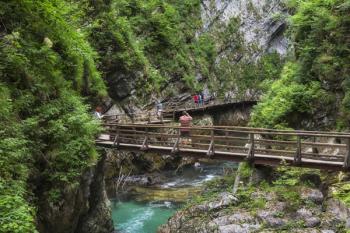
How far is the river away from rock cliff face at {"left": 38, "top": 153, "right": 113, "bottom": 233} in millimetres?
1618

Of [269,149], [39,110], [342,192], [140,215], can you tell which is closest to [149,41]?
[140,215]

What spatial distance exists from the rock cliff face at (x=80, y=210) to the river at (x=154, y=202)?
5.31ft

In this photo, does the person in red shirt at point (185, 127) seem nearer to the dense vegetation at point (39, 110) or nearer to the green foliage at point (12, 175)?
the dense vegetation at point (39, 110)

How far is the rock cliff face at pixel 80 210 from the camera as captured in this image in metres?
11.8

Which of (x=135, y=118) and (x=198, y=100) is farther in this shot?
(x=198, y=100)

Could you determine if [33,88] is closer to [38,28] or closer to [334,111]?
[38,28]

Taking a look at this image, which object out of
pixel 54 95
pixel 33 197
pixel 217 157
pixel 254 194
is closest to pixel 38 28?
pixel 54 95

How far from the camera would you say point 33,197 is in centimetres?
1062

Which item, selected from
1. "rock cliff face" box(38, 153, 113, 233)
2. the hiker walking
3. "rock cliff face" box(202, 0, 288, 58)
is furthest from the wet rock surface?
"rock cliff face" box(202, 0, 288, 58)

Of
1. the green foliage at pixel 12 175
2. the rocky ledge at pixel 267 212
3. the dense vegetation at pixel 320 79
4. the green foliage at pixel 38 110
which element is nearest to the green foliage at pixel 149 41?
the green foliage at pixel 38 110

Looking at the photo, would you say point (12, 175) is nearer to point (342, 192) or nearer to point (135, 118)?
point (342, 192)

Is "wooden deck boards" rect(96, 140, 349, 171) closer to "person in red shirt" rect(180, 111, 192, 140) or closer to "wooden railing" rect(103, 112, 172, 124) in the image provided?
"person in red shirt" rect(180, 111, 192, 140)

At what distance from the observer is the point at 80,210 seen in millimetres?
14711

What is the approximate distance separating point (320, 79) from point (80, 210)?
42.8ft
